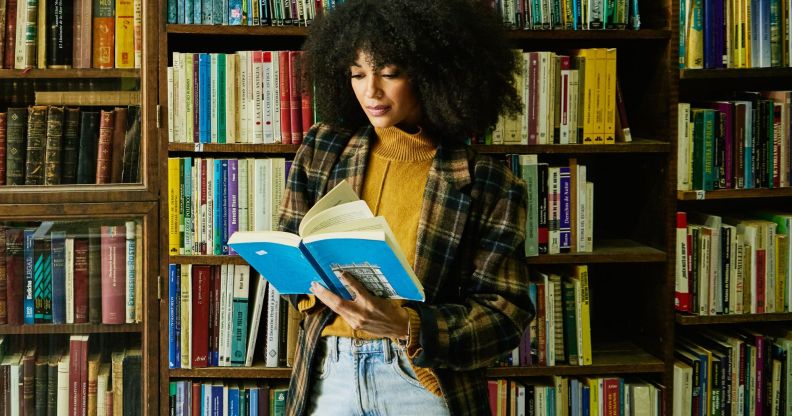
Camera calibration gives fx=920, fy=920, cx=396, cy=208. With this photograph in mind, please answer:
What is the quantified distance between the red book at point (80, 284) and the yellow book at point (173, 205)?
227 mm

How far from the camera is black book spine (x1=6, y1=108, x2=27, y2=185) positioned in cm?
214

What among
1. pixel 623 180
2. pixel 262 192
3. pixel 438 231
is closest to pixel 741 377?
pixel 623 180

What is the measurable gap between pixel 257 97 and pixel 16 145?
1.89 ft

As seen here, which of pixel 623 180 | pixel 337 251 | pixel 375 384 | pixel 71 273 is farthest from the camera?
pixel 623 180

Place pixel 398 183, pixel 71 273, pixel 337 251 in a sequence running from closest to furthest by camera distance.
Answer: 1. pixel 337 251
2. pixel 398 183
3. pixel 71 273

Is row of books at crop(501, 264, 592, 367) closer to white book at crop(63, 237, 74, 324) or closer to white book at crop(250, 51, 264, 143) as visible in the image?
white book at crop(250, 51, 264, 143)

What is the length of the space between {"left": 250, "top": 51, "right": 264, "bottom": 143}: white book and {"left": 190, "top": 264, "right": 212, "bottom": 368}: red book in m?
0.34

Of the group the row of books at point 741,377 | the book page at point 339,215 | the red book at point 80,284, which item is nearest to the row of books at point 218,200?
the red book at point 80,284

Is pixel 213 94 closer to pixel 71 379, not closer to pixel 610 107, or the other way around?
pixel 71 379

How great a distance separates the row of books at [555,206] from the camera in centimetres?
217

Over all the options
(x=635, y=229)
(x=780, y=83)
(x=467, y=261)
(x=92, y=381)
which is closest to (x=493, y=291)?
(x=467, y=261)

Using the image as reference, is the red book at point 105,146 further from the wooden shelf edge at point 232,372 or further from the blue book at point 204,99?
the wooden shelf edge at point 232,372

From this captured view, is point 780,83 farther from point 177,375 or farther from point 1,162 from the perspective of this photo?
point 1,162

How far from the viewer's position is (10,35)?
2115mm
